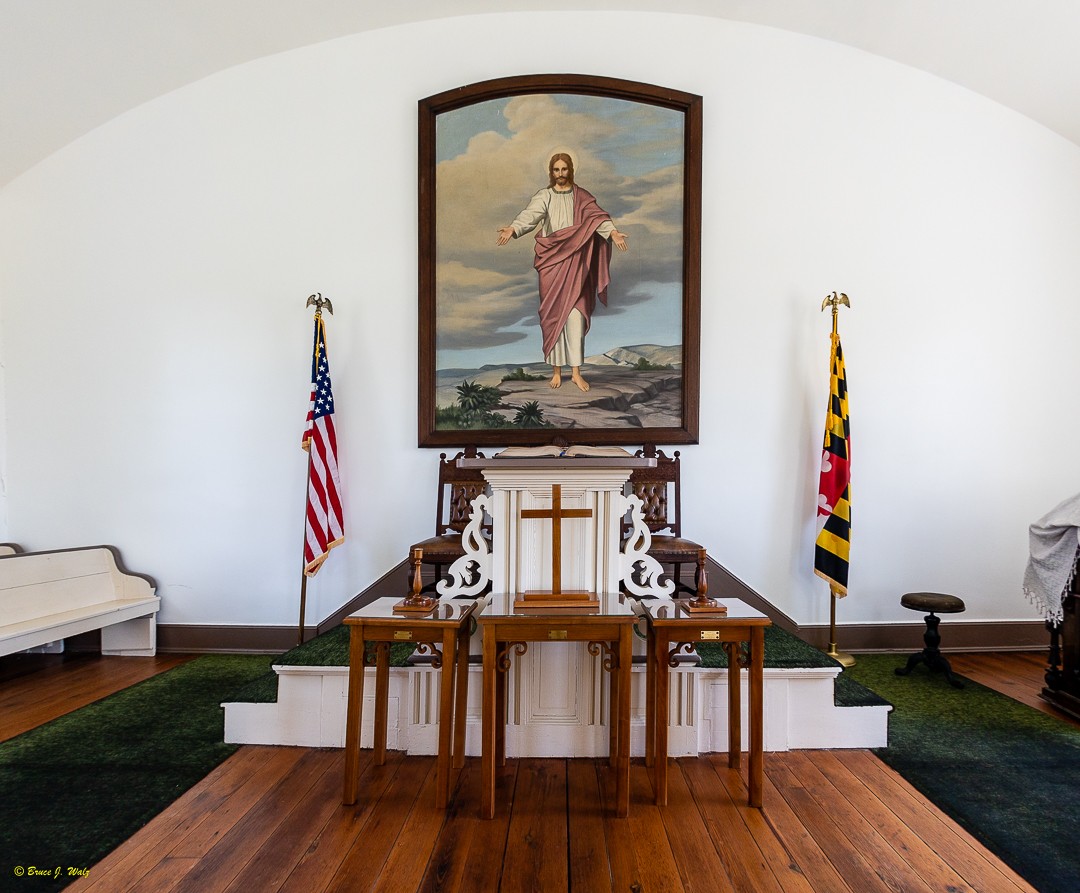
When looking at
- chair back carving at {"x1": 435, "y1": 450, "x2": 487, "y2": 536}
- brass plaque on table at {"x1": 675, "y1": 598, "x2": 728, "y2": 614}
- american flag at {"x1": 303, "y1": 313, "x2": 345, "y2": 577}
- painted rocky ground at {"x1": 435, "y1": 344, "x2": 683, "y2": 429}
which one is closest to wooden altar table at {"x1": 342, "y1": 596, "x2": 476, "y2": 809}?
brass plaque on table at {"x1": 675, "y1": 598, "x2": 728, "y2": 614}

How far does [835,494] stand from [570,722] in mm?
2706

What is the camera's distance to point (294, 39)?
5195 mm

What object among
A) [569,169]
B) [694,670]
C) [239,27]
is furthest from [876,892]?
[239,27]

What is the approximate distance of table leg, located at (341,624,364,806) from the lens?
2729 millimetres

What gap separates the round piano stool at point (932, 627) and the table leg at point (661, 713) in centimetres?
254

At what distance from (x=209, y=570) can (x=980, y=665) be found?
231 inches

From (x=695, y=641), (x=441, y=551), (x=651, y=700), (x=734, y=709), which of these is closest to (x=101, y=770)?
(x=441, y=551)

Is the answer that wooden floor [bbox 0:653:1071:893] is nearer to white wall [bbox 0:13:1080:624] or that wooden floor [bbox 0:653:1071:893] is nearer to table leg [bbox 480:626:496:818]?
table leg [bbox 480:626:496:818]

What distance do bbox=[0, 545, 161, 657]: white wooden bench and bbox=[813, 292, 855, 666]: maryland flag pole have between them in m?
5.06

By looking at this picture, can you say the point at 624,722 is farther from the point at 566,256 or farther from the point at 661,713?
the point at 566,256

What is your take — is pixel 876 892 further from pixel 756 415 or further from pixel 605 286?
pixel 605 286

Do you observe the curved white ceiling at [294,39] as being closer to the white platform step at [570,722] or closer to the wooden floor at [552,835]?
the white platform step at [570,722]

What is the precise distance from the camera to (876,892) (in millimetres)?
2170

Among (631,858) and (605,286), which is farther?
(605,286)
